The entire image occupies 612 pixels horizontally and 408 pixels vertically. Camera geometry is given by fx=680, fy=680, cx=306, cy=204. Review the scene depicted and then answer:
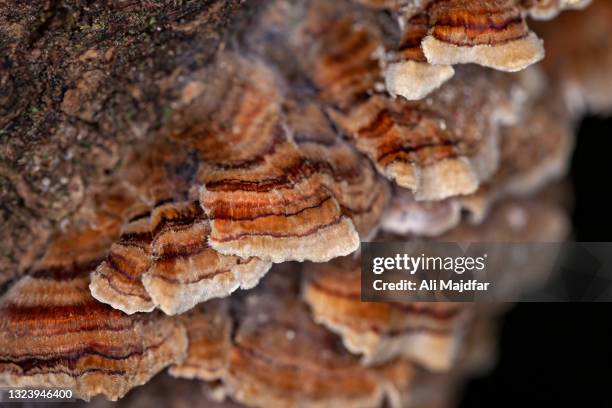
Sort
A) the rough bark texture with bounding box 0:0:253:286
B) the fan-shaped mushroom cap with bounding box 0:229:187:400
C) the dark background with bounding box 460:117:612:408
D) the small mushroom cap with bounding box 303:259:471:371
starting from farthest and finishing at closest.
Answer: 1. the dark background with bounding box 460:117:612:408
2. the small mushroom cap with bounding box 303:259:471:371
3. the fan-shaped mushroom cap with bounding box 0:229:187:400
4. the rough bark texture with bounding box 0:0:253:286

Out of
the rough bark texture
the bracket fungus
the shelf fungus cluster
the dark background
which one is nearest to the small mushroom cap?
the shelf fungus cluster

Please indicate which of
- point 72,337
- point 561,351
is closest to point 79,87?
point 72,337

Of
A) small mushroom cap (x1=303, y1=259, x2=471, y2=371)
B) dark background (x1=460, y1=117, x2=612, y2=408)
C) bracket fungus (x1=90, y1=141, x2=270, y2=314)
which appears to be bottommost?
dark background (x1=460, y1=117, x2=612, y2=408)

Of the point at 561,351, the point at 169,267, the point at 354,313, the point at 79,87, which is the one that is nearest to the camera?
the point at 169,267

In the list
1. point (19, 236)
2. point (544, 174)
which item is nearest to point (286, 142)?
point (19, 236)

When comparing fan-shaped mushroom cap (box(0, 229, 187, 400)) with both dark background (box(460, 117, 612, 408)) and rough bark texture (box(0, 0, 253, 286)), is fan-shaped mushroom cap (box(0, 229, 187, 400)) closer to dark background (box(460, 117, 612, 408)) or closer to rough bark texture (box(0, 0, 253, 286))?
rough bark texture (box(0, 0, 253, 286))

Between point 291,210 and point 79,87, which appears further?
point 79,87

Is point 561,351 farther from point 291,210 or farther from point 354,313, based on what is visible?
point 291,210
